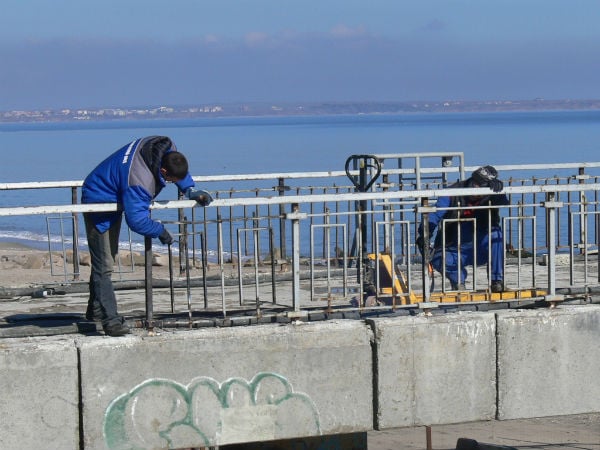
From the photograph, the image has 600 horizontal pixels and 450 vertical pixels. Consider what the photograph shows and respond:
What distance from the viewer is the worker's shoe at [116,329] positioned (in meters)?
8.47

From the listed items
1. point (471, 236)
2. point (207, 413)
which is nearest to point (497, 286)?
point (471, 236)

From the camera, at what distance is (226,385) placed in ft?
27.7

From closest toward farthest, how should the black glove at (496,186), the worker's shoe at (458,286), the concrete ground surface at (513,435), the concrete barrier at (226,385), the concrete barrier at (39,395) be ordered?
the concrete barrier at (39,395)
the concrete barrier at (226,385)
the black glove at (496,186)
the worker's shoe at (458,286)
the concrete ground surface at (513,435)

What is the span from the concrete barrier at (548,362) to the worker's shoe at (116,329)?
2.88 meters

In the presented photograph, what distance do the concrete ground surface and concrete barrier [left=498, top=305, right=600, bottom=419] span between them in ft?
14.7

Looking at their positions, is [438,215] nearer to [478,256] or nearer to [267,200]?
[478,256]

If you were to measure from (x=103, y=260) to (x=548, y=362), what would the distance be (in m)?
3.55

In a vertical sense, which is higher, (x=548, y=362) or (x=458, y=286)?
(x=458, y=286)

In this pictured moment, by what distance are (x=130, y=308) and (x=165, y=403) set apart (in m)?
2.40

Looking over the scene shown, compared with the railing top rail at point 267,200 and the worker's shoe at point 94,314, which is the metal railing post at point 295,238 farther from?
the worker's shoe at point 94,314

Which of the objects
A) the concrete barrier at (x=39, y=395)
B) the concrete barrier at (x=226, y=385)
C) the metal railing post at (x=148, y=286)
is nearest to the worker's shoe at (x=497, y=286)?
the concrete barrier at (x=226, y=385)

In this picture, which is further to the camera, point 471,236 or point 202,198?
point 471,236

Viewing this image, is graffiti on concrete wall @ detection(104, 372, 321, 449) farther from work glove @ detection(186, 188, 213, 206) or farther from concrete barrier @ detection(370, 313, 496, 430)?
work glove @ detection(186, 188, 213, 206)

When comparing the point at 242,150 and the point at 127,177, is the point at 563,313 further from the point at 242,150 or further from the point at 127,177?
the point at 242,150
